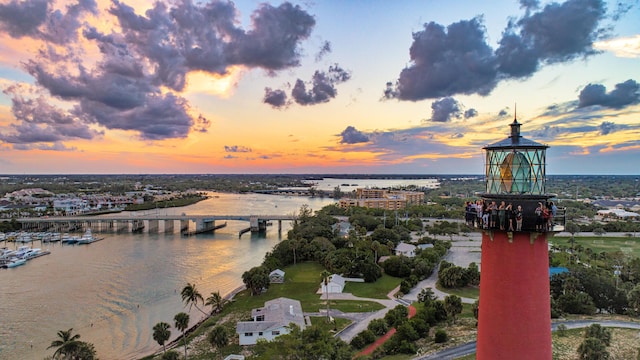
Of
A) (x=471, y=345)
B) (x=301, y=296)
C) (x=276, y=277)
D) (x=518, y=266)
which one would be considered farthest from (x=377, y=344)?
(x=518, y=266)

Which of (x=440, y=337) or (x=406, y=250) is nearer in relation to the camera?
(x=440, y=337)

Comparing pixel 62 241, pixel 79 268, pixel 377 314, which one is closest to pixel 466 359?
pixel 377 314

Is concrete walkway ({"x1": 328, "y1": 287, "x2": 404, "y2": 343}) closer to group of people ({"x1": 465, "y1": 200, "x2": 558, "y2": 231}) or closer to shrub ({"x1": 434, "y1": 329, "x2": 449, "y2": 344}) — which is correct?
shrub ({"x1": 434, "y1": 329, "x2": 449, "y2": 344})

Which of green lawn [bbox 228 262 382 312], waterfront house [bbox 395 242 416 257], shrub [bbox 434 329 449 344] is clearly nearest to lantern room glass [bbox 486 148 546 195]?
shrub [bbox 434 329 449 344]

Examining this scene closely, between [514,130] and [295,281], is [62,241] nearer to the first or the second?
[295,281]

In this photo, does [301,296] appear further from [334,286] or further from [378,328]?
[378,328]

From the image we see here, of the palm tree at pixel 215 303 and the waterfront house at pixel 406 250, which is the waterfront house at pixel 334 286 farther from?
the waterfront house at pixel 406 250
